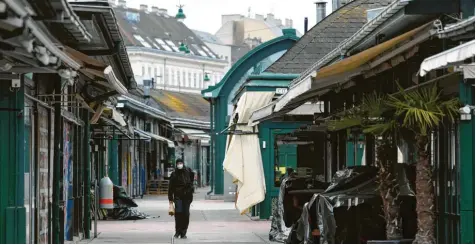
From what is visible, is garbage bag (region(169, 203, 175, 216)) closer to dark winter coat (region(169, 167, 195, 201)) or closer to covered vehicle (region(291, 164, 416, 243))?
dark winter coat (region(169, 167, 195, 201))

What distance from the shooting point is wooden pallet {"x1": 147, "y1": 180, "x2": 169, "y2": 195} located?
6216 cm

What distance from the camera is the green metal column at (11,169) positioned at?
1622 centimetres

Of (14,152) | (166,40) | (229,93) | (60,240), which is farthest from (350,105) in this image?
(166,40)

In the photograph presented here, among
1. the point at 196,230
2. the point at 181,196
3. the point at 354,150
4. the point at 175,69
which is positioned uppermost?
the point at 175,69

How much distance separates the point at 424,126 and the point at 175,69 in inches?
4144

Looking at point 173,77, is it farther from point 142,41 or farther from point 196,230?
point 196,230

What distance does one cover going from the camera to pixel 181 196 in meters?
26.6

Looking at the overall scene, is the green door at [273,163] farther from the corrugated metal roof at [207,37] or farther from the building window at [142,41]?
the corrugated metal roof at [207,37]

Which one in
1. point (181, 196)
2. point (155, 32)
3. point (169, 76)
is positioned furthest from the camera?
point (155, 32)

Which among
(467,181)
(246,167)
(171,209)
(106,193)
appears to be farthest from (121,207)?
(467,181)

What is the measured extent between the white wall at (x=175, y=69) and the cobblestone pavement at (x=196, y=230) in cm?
7230

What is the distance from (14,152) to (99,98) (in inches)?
339

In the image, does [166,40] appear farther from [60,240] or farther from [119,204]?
[60,240]

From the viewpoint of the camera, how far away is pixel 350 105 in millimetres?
22969
